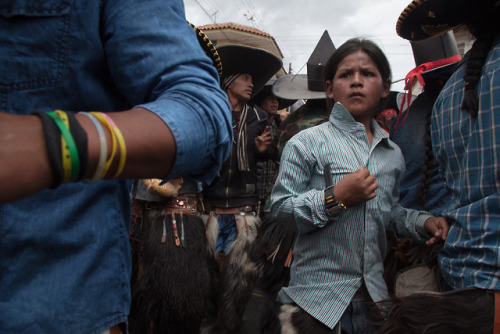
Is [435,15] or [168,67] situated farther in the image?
[435,15]

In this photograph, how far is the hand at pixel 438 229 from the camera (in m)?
1.53

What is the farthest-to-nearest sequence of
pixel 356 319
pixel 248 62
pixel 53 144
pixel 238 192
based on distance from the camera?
pixel 248 62 → pixel 238 192 → pixel 356 319 → pixel 53 144

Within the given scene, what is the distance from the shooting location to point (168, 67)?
2.44ft

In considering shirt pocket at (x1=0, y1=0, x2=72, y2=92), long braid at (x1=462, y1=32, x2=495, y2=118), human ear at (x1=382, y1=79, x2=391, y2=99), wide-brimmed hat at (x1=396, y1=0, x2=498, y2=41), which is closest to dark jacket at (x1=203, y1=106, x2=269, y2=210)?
human ear at (x1=382, y1=79, x2=391, y2=99)

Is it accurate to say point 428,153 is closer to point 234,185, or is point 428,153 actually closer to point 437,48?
point 437,48

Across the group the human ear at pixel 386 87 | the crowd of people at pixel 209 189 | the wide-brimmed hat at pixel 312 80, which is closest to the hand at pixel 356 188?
the crowd of people at pixel 209 189

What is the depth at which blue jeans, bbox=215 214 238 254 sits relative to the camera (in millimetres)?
3311

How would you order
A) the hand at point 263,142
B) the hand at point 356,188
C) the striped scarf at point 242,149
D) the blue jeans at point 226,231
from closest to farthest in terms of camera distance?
the hand at point 356,188
the blue jeans at point 226,231
the striped scarf at point 242,149
the hand at point 263,142

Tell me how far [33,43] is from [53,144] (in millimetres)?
340

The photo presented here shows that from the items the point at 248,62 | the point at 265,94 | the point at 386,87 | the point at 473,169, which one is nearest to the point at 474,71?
the point at 473,169

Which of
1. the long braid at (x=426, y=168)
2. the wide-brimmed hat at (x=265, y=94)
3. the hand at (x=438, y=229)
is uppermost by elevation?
the wide-brimmed hat at (x=265, y=94)

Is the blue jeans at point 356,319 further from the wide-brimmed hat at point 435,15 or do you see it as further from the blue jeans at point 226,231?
the blue jeans at point 226,231

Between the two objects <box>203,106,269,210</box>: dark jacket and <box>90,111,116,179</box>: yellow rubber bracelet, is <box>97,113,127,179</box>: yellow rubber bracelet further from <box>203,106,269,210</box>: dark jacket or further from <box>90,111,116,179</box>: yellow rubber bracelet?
<box>203,106,269,210</box>: dark jacket

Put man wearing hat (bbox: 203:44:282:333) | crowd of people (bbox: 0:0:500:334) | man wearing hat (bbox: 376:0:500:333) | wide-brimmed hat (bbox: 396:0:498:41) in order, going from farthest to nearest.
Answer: man wearing hat (bbox: 203:44:282:333)
wide-brimmed hat (bbox: 396:0:498:41)
man wearing hat (bbox: 376:0:500:333)
crowd of people (bbox: 0:0:500:334)
